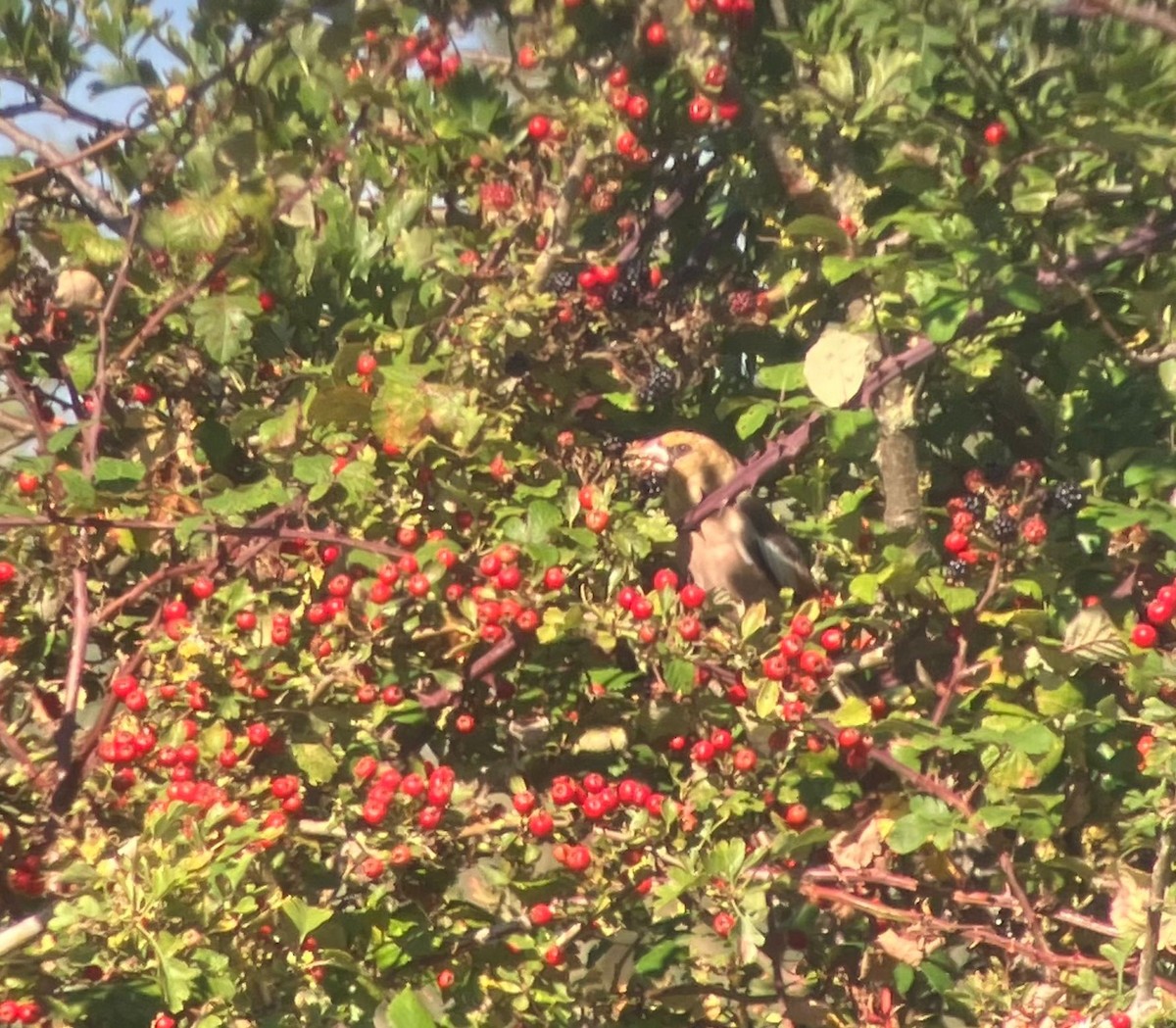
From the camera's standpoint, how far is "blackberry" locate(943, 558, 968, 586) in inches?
87.2

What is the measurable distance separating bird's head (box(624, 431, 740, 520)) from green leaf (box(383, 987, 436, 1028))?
96 centimetres

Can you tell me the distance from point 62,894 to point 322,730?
0.43 metres

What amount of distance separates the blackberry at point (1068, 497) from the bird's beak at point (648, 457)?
70 centimetres

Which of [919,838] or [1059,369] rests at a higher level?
[1059,369]

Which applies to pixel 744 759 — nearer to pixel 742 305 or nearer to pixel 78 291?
pixel 742 305

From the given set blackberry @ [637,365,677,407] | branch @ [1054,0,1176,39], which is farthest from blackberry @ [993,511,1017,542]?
branch @ [1054,0,1176,39]

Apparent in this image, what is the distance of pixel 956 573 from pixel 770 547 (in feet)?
3.54

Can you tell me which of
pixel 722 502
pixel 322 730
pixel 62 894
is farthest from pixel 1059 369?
pixel 62 894

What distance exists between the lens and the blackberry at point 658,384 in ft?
7.98

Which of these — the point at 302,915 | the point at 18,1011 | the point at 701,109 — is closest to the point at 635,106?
the point at 701,109

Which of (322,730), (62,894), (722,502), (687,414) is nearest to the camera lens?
(62,894)

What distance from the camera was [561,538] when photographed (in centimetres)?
217

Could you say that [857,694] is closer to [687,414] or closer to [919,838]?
[919,838]

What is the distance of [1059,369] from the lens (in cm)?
240
